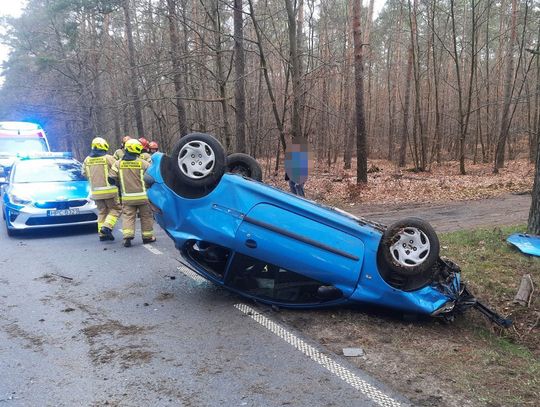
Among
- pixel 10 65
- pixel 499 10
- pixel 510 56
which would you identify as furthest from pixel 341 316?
pixel 10 65

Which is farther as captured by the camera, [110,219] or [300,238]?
[110,219]

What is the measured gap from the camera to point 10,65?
4069 cm

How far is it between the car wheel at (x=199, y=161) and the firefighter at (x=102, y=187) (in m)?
4.13

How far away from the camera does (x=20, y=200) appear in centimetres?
857

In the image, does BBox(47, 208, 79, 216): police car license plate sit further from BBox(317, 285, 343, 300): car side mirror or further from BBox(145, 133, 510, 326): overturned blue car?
BBox(317, 285, 343, 300): car side mirror

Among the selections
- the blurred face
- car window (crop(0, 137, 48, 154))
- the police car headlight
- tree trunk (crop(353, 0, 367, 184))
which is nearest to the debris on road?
the blurred face

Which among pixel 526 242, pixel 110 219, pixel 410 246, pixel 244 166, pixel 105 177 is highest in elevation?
pixel 244 166

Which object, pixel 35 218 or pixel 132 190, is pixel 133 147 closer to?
pixel 132 190

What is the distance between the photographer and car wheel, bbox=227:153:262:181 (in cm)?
576

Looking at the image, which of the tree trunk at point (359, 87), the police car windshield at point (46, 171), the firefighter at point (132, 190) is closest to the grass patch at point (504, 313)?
the firefighter at point (132, 190)

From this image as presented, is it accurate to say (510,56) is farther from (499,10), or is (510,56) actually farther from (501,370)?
(501,370)

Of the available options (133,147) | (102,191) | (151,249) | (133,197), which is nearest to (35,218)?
(102,191)

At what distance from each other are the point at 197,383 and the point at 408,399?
145 centimetres

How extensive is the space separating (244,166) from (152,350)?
2.72m
